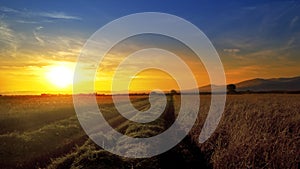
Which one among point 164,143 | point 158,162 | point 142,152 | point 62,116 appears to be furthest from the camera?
point 62,116

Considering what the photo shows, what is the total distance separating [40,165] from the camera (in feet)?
43.3

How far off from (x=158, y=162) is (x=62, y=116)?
24524 mm

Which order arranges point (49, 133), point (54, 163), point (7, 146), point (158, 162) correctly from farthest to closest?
point (49, 133) < point (7, 146) < point (54, 163) < point (158, 162)

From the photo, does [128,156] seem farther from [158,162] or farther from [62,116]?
[62,116]

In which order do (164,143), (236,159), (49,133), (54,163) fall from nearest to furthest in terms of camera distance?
(236,159) < (54,163) < (164,143) < (49,133)

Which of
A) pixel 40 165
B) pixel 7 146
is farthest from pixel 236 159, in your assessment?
pixel 7 146

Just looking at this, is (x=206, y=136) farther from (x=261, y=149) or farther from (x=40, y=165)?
(x=40, y=165)

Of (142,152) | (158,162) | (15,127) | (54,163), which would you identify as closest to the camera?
(158,162)

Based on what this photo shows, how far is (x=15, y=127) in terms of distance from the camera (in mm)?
24297

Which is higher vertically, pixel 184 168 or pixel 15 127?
pixel 15 127

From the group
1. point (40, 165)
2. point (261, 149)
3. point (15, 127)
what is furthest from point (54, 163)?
point (15, 127)

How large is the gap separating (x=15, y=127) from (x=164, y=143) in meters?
15.0

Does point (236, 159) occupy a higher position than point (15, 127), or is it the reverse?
point (15, 127)

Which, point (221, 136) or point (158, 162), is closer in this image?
point (158, 162)
